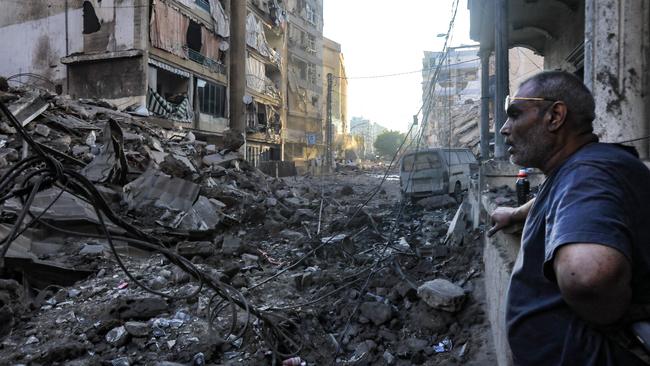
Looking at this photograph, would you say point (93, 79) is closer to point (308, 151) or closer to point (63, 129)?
point (63, 129)

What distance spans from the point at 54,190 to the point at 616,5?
26.7 feet

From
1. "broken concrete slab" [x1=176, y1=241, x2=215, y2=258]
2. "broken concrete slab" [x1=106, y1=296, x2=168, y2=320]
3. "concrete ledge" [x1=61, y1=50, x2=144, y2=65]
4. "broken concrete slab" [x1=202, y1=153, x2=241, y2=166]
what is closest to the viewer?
"broken concrete slab" [x1=106, y1=296, x2=168, y2=320]

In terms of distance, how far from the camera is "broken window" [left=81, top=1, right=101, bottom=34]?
2034cm

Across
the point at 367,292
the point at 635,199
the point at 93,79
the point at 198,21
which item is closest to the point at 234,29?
the point at 198,21

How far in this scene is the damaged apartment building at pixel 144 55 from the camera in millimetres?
19609

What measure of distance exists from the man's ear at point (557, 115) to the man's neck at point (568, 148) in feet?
0.19

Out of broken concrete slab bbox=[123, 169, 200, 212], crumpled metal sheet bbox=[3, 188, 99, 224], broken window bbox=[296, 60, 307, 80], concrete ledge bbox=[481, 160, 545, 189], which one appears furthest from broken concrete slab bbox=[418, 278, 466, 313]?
broken window bbox=[296, 60, 307, 80]

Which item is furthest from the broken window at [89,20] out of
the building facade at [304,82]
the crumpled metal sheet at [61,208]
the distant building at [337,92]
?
the distant building at [337,92]

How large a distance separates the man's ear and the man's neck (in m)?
0.06

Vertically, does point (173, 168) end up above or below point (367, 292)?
above

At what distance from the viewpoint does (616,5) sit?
4039 mm

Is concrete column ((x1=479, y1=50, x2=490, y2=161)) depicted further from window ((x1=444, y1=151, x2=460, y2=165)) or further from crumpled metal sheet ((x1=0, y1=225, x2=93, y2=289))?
crumpled metal sheet ((x1=0, y1=225, x2=93, y2=289))

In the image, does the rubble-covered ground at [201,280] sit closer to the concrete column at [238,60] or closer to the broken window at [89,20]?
the broken window at [89,20]

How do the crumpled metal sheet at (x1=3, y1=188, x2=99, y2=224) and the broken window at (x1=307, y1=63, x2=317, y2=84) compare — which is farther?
the broken window at (x1=307, y1=63, x2=317, y2=84)
